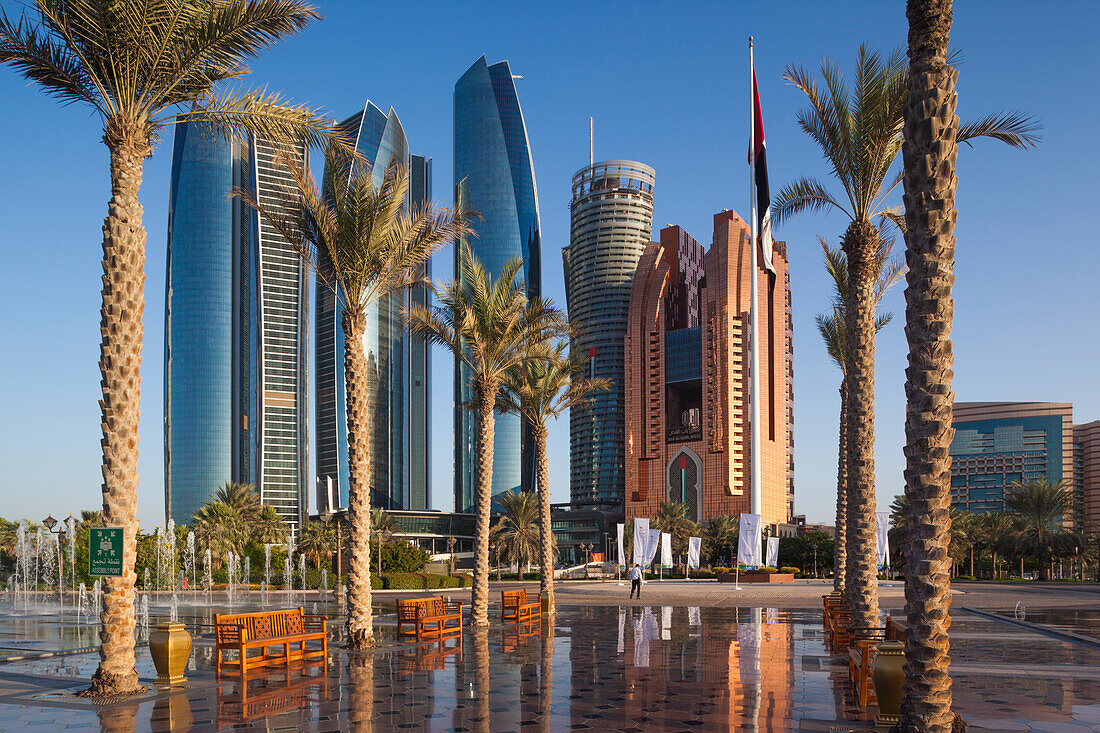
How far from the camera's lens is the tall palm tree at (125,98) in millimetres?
12281

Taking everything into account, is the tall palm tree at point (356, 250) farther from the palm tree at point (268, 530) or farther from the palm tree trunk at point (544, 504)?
the palm tree at point (268, 530)

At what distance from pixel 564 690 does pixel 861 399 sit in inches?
348

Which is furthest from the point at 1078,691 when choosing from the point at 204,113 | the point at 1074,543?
the point at 1074,543

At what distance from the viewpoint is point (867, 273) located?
17.4 meters

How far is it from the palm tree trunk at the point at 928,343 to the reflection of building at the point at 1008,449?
17732 centimetres

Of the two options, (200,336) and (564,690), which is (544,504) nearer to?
(564,690)

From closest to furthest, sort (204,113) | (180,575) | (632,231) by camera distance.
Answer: (204,113) < (180,575) < (632,231)

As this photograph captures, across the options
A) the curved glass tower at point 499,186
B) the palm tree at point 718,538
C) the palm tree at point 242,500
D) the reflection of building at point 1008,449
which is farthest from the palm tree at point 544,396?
the reflection of building at point 1008,449

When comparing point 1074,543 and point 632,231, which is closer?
point 1074,543

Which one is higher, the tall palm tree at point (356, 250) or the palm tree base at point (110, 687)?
the tall palm tree at point (356, 250)

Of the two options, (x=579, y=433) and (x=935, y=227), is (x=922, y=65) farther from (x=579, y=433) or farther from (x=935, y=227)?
(x=579, y=433)

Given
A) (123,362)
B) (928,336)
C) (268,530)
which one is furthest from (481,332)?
(268,530)

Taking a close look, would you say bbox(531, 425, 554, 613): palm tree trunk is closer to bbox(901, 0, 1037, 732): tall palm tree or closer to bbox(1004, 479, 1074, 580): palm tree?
bbox(901, 0, 1037, 732): tall palm tree

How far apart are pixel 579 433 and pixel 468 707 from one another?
178750mm
